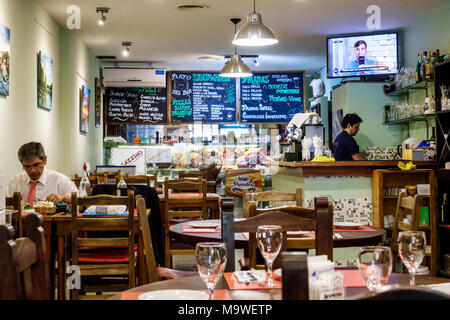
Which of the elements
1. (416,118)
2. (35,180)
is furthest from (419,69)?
(35,180)

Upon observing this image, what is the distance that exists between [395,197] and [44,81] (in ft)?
13.3

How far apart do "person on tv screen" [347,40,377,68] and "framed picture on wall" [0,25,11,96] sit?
14.2 feet

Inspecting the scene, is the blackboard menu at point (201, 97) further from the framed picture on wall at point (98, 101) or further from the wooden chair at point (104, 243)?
the wooden chair at point (104, 243)

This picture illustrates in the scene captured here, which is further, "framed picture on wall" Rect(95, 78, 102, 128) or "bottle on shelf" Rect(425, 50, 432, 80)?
"framed picture on wall" Rect(95, 78, 102, 128)

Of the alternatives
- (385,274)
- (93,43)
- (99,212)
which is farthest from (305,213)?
(93,43)

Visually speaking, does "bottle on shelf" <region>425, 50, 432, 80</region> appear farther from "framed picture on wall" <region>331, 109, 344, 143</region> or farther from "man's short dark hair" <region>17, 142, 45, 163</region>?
"man's short dark hair" <region>17, 142, 45, 163</region>

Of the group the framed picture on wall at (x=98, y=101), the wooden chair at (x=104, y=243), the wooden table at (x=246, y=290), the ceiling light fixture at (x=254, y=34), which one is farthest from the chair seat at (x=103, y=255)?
the framed picture on wall at (x=98, y=101)

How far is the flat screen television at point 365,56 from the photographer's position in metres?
7.15

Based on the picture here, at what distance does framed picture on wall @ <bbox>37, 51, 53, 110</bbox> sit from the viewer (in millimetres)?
6031

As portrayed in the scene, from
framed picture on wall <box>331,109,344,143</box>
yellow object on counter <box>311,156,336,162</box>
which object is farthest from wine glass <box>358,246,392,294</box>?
framed picture on wall <box>331,109,344,143</box>

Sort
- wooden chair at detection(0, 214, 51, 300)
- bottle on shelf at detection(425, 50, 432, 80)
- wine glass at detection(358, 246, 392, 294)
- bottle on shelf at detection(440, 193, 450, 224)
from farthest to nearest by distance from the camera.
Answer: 1. bottle on shelf at detection(425, 50, 432, 80)
2. bottle on shelf at detection(440, 193, 450, 224)
3. wine glass at detection(358, 246, 392, 294)
4. wooden chair at detection(0, 214, 51, 300)

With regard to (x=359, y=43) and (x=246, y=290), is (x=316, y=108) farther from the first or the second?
(x=246, y=290)

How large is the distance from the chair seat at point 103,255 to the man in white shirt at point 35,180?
2.43ft

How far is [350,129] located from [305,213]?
4.37 m
